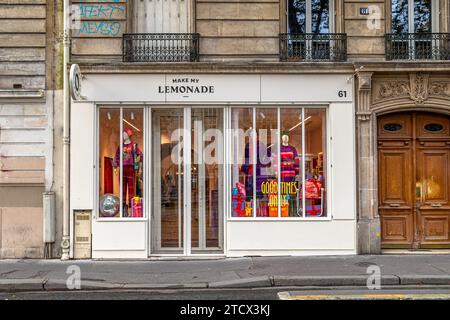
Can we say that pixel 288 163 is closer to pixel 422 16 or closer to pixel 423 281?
pixel 423 281

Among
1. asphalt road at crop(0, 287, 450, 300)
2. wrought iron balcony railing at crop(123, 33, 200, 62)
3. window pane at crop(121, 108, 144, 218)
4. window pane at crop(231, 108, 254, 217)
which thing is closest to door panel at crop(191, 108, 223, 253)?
window pane at crop(231, 108, 254, 217)

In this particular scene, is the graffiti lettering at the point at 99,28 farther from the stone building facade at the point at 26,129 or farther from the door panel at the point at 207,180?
the door panel at the point at 207,180

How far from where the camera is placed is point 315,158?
34.0ft

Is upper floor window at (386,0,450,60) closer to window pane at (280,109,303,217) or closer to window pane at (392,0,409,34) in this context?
window pane at (392,0,409,34)

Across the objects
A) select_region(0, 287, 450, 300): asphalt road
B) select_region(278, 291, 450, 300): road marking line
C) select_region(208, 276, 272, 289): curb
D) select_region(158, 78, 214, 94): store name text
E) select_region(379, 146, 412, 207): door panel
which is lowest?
select_region(0, 287, 450, 300): asphalt road

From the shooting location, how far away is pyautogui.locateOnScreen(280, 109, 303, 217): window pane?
404 inches

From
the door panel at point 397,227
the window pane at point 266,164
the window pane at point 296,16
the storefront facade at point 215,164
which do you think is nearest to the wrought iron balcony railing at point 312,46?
the window pane at point 296,16

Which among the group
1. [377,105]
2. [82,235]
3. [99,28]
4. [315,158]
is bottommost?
[82,235]

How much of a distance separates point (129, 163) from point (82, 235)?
6.06ft

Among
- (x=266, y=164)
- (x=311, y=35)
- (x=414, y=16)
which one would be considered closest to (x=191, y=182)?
(x=266, y=164)

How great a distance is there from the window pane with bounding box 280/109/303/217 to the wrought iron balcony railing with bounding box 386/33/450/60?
251cm

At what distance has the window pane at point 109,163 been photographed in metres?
10.1

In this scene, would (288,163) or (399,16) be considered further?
(399,16)

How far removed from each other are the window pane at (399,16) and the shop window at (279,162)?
8.42 ft
